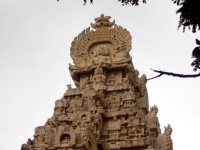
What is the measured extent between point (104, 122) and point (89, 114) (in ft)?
3.66

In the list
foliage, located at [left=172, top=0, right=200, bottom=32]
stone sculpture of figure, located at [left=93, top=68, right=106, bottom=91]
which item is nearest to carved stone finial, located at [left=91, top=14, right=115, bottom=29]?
stone sculpture of figure, located at [left=93, top=68, right=106, bottom=91]

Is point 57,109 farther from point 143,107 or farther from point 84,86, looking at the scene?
point 143,107

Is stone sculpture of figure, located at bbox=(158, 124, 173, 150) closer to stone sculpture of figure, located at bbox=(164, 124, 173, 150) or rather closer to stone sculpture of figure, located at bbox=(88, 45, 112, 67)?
stone sculpture of figure, located at bbox=(164, 124, 173, 150)

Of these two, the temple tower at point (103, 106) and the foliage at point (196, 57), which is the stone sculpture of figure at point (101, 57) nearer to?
the temple tower at point (103, 106)

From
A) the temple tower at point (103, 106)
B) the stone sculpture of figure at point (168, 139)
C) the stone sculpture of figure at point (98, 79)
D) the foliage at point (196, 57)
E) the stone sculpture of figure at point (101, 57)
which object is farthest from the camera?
the stone sculpture of figure at point (101, 57)

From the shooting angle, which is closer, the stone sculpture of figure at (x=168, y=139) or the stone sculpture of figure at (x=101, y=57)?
the stone sculpture of figure at (x=168, y=139)

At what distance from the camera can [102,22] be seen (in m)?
25.6

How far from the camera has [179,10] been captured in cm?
371

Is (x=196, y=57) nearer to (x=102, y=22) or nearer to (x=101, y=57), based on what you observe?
A: (x=101, y=57)

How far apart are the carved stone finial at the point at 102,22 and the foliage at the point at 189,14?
864 inches

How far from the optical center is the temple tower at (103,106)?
17.4 metres

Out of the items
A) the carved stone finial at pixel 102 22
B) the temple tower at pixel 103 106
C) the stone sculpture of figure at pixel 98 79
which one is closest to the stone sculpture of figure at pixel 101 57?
the temple tower at pixel 103 106

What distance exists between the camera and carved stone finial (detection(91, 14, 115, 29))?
25.5 m

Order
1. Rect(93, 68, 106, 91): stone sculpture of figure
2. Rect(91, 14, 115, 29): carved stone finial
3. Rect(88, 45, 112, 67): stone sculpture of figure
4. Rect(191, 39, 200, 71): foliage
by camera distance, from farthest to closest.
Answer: Rect(91, 14, 115, 29): carved stone finial, Rect(88, 45, 112, 67): stone sculpture of figure, Rect(93, 68, 106, 91): stone sculpture of figure, Rect(191, 39, 200, 71): foliage
